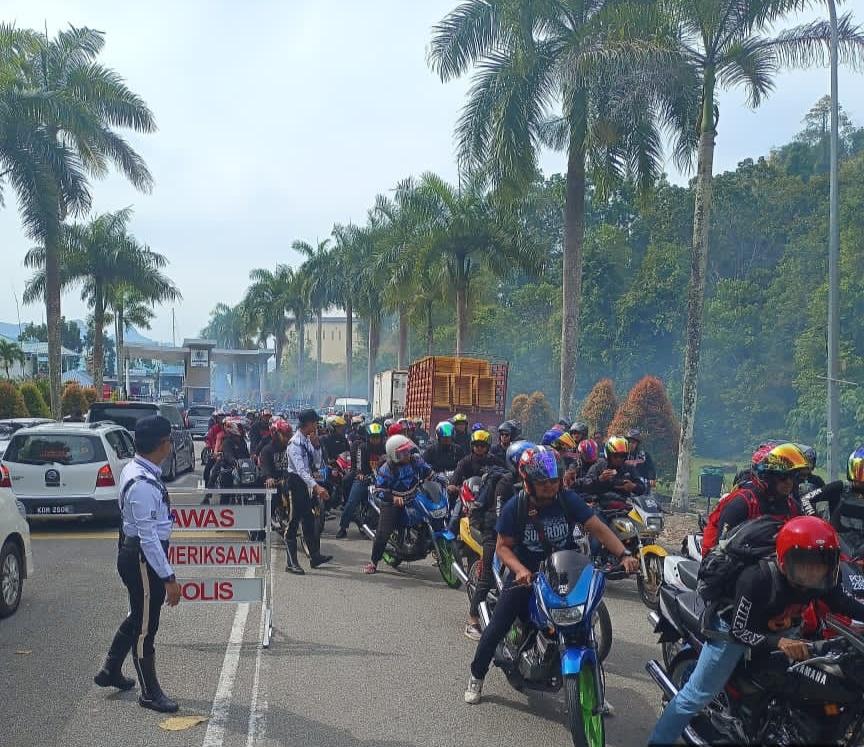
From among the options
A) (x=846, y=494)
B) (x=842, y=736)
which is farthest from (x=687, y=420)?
(x=842, y=736)

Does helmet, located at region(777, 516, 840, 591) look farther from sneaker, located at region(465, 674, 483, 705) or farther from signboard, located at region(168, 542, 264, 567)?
signboard, located at region(168, 542, 264, 567)

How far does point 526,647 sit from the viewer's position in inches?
221

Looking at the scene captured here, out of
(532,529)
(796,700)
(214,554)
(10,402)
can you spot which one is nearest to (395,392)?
(10,402)

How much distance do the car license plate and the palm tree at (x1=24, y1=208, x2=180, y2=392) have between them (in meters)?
26.4

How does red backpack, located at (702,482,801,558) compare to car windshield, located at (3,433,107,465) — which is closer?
red backpack, located at (702,482,801,558)

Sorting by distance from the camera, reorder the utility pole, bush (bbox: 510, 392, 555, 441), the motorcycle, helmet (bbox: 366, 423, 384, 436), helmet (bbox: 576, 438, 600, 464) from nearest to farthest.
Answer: the motorcycle < helmet (bbox: 576, 438, 600, 464) < helmet (bbox: 366, 423, 384, 436) < the utility pole < bush (bbox: 510, 392, 555, 441)

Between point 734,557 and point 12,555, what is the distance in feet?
21.2

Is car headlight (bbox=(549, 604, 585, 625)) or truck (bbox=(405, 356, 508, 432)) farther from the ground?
truck (bbox=(405, 356, 508, 432))

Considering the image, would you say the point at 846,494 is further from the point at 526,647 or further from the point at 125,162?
the point at 125,162

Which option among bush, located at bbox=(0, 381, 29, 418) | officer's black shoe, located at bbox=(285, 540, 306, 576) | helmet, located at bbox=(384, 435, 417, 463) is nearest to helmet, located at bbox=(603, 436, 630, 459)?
helmet, located at bbox=(384, 435, 417, 463)

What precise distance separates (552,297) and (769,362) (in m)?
13.1

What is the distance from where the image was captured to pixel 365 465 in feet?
39.6

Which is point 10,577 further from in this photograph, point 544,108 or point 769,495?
point 544,108

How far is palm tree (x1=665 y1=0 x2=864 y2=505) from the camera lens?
1611cm
